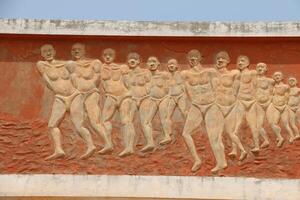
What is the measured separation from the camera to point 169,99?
9344 millimetres

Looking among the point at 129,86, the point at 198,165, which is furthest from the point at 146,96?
the point at 198,165

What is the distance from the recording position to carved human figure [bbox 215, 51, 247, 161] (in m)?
9.28

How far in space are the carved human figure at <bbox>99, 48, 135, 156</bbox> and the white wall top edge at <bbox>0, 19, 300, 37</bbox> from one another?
238 mm

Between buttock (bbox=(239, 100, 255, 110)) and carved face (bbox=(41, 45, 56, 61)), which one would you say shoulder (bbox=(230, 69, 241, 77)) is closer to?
buttock (bbox=(239, 100, 255, 110))

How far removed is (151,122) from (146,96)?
24cm

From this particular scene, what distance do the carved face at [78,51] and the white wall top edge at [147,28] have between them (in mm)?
127

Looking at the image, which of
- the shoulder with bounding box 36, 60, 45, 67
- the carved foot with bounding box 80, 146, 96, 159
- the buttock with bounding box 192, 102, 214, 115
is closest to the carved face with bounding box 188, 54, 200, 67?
the buttock with bounding box 192, 102, 214, 115

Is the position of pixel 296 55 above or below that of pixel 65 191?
above

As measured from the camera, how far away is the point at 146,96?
9359 millimetres

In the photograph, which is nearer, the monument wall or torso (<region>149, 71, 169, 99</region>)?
the monument wall

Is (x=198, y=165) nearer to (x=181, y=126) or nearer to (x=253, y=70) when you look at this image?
(x=181, y=126)

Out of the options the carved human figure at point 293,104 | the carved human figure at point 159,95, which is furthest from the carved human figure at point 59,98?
the carved human figure at point 293,104

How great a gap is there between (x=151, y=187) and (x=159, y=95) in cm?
86

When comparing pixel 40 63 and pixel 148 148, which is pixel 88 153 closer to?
pixel 148 148
